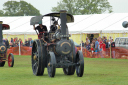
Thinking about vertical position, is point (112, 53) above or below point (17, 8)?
below

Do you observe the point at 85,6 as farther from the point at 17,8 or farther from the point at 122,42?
the point at 122,42

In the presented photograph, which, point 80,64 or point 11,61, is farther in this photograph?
point 11,61

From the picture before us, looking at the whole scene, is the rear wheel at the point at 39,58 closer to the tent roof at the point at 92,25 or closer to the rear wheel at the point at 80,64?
the rear wheel at the point at 80,64

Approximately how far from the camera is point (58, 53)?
11883 millimetres

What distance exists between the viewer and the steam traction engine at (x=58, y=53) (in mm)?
11764

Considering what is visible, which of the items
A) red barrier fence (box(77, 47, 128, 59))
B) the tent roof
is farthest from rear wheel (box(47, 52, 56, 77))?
the tent roof

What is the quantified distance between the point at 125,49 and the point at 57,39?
1202 centimetres

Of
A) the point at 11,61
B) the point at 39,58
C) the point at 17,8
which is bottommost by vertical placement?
the point at 11,61

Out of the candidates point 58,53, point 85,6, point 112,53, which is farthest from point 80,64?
point 85,6

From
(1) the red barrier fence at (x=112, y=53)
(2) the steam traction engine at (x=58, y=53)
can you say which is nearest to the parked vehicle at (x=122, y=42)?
(1) the red barrier fence at (x=112, y=53)

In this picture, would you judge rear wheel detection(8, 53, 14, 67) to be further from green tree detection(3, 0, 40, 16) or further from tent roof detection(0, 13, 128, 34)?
green tree detection(3, 0, 40, 16)

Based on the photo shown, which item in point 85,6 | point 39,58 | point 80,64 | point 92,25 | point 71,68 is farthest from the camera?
point 85,6

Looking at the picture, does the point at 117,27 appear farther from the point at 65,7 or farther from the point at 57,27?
the point at 65,7

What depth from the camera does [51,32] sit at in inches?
505
